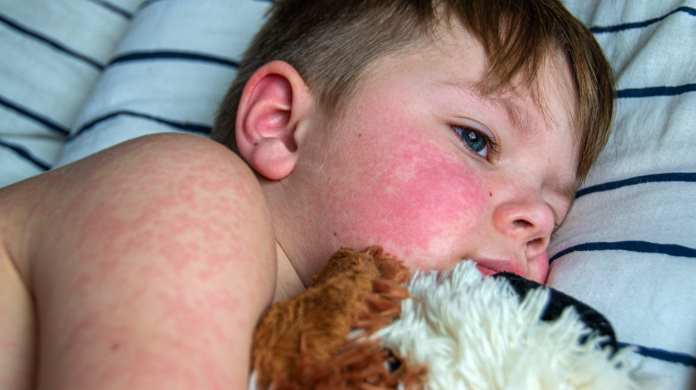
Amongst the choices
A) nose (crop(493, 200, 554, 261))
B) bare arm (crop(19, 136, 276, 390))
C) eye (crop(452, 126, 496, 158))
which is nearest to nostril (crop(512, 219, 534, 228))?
nose (crop(493, 200, 554, 261))

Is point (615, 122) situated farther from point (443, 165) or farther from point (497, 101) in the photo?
point (443, 165)

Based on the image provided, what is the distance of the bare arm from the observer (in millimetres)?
655

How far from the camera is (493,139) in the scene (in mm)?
1050

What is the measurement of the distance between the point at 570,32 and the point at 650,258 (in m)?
0.43

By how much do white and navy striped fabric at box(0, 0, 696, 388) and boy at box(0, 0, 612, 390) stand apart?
0.07 metres

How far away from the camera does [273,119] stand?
112 centimetres

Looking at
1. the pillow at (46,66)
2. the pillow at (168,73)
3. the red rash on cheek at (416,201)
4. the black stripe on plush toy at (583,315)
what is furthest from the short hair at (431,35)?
the pillow at (46,66)

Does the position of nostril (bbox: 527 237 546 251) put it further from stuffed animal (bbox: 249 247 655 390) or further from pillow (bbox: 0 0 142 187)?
pillow (bbox: 0 0 142 187)

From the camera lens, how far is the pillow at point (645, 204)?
0.91 meters

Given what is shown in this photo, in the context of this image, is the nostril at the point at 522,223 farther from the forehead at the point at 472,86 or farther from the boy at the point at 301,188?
the forehead at the point at 472,86

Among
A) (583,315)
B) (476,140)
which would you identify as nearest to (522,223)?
(476,140)

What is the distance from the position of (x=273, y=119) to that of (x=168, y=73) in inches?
21.7

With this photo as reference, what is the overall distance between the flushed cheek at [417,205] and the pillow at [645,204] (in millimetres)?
184

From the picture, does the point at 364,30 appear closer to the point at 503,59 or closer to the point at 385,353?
the point at 503,59
